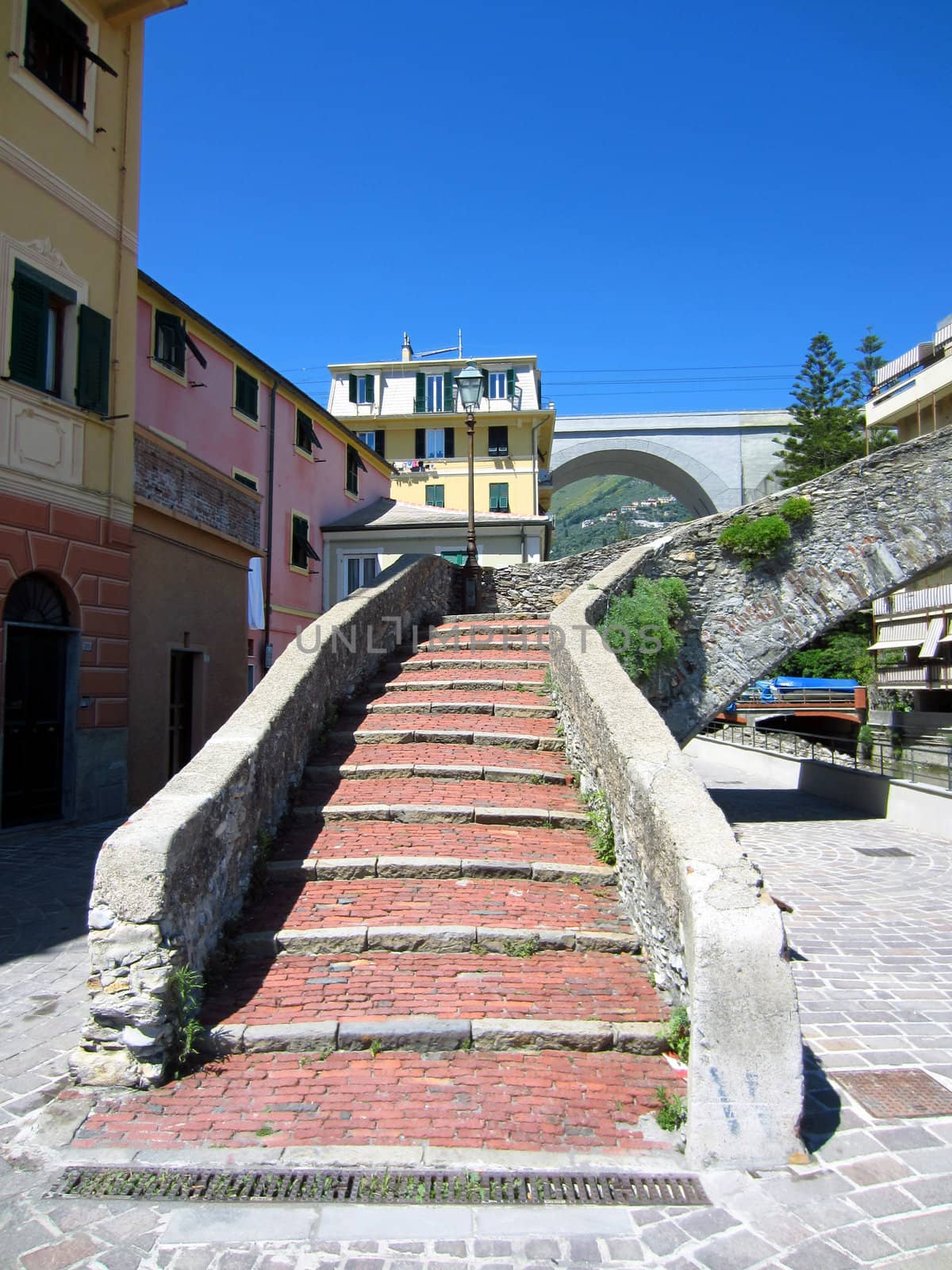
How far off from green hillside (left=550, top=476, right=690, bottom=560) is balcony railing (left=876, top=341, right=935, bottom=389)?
242 feet

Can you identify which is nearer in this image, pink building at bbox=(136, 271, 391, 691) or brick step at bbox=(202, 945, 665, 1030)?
brick step at bbox=(202, 945, 665, 1030)

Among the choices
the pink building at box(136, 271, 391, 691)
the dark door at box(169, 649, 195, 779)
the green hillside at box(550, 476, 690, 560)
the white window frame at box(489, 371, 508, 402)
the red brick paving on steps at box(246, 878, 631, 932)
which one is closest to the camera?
the red brick paving on steps at box(246, 878, 631, 932)

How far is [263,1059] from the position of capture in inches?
154

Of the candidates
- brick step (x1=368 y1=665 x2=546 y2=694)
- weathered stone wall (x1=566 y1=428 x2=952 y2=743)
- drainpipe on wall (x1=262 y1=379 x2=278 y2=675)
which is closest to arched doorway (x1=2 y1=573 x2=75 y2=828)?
brick step (x1=368 y1=665 x2=546 y2=694)

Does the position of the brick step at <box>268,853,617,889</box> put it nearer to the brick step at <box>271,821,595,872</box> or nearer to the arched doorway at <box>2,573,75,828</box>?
the brick step at <box>271,821,595,872</box>

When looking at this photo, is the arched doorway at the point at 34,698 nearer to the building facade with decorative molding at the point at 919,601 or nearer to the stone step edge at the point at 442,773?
the stone step edge at the point at 442,773

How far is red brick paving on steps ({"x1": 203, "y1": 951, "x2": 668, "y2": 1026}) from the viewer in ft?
13.5

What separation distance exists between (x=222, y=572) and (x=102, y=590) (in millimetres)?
3161

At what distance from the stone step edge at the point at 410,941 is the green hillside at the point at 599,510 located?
99.9m

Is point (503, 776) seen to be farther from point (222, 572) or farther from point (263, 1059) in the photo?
point (222, 572)

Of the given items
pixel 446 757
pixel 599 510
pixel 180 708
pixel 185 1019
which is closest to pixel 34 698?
pixel 180 708

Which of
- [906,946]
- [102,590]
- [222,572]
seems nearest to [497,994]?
[906,946]

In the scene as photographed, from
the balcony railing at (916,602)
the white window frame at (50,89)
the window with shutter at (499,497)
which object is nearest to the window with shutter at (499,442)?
the window with shutter at (499,497)

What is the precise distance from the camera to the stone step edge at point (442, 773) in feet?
21.3
